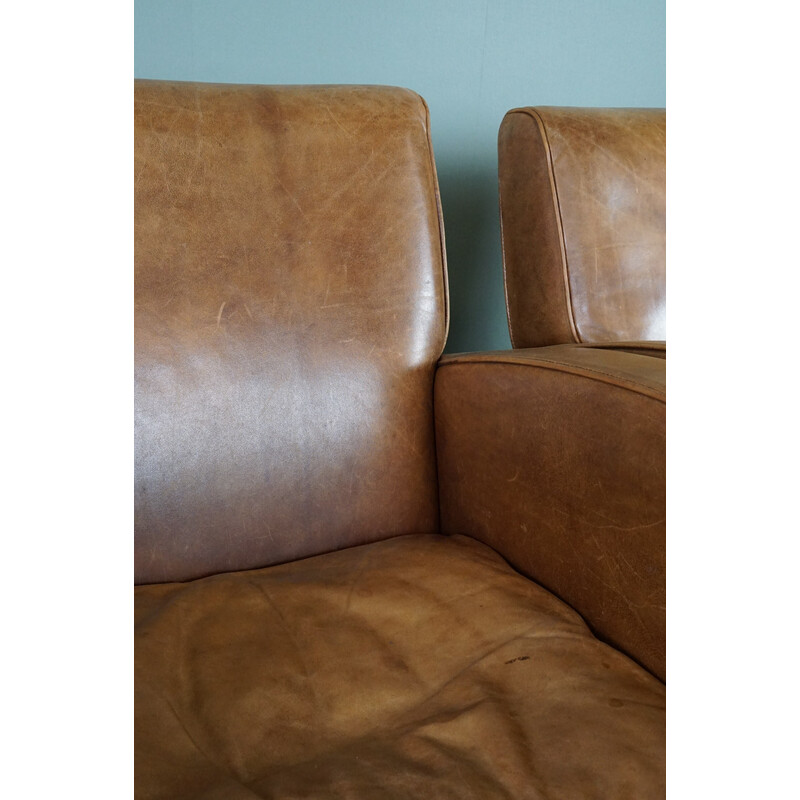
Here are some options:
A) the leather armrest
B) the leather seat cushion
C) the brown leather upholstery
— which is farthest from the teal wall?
the leather seat cushion

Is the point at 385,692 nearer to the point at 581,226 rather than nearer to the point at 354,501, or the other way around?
the point at 354,501

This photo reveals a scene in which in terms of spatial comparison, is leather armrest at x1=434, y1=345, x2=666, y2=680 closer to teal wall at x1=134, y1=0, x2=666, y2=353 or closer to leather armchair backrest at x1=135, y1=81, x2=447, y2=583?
leather armchair backrest at x1=135, y1=81, x2=447, y2=583

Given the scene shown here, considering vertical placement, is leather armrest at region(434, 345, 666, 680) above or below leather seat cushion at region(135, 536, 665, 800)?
above

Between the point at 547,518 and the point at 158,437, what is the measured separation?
1.52 feet

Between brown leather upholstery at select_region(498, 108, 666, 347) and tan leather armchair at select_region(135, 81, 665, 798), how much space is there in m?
0.21

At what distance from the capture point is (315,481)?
0.92m

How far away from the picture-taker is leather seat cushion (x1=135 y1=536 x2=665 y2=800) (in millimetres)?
527

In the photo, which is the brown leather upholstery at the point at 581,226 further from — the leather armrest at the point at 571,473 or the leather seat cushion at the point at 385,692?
the leather seat cushion at the point at 385,692

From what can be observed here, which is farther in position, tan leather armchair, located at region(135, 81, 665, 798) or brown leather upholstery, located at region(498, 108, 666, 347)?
brown leather upholstery, located at region(498, 108, 666, 347)

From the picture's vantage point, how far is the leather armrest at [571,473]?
2.17 feet

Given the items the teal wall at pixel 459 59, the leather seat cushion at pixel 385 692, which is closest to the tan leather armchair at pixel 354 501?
the leather seat cushion at pixel 385 692
